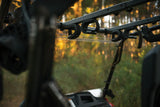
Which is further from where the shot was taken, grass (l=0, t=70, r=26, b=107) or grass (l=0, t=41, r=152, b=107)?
grass (l=0, t=41, r=152, b=107)

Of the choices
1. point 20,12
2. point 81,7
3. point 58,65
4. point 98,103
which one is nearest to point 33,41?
point 20,12

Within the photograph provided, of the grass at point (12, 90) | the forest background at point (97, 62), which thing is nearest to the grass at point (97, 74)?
the forest background at point (97, 62)

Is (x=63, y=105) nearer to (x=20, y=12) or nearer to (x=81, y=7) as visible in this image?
(x=20, y=12)

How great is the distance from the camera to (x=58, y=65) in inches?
151

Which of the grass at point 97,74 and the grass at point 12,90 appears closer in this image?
the grass at point 12,90

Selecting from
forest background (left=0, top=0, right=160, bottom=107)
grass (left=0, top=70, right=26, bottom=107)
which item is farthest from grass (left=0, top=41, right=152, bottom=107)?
grass (left=0, top=70, right=26, bottom=107)

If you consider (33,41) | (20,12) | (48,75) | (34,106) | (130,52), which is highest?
(20,12)

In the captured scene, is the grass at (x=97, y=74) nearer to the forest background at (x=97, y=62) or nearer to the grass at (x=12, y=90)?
the forest background at (x=97, y=62)

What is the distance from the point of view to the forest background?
3.88 metres

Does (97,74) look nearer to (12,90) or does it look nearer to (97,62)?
(97,62)

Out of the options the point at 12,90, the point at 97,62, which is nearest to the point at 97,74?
the point at 97,62

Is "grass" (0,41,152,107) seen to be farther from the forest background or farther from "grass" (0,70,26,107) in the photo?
"grass" (0,70,26,107)

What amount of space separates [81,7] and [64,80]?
1.95 metres

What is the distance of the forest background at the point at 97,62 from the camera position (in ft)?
12.7
